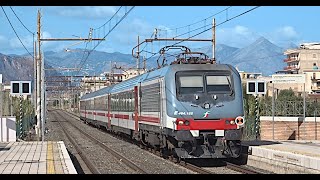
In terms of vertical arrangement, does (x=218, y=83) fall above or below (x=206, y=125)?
above

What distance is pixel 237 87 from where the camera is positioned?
60.6 feet

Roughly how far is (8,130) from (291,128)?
15364 millimetres

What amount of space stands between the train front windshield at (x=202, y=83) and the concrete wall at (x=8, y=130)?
1249 centimetres

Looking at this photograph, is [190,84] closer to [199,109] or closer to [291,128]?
[199,109]

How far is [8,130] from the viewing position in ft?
94.3

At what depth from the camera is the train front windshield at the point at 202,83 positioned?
720 inches

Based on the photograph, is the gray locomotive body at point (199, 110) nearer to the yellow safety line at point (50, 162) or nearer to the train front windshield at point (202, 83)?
the train front windshield at point (202, 83)

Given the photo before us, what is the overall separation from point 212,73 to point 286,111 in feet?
70.2

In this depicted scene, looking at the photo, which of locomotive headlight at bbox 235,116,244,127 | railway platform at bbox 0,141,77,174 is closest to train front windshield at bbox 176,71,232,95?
locomotive headlight at bbox 235,116,244,127

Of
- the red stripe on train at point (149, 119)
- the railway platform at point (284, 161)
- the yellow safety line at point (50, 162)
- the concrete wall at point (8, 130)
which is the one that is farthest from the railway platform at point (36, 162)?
the concrete wall at point (8, 130)
